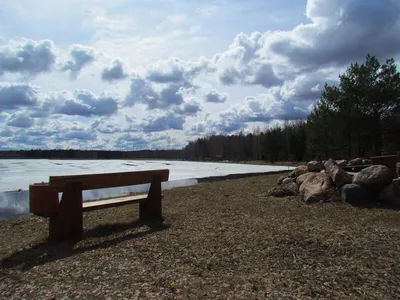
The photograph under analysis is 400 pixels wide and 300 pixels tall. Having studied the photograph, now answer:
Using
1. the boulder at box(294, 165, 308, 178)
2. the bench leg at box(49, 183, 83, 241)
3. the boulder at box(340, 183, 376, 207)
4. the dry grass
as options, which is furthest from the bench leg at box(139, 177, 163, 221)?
the boulder at box(294, 165, 308, 178)

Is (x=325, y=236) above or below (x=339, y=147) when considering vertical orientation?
below

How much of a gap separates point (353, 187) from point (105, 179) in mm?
5767

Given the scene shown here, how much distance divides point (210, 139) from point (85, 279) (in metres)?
115

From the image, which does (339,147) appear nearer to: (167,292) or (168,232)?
(168,232)

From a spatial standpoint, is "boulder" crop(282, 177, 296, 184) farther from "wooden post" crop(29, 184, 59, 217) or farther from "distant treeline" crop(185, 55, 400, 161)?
"distant treeline" crop(185, 55, 400, 161)

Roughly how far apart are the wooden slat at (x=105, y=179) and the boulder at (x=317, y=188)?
3.87 metres

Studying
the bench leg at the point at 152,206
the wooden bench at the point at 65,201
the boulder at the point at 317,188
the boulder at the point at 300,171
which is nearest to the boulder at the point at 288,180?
the boulder at the point at 300,171

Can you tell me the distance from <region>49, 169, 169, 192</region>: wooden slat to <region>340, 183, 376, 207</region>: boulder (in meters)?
4.38

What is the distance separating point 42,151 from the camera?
12912 centimetres

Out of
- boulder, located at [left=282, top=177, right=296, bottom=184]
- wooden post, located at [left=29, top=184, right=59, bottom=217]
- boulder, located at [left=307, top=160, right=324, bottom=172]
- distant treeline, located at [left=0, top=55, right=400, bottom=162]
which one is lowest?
boulder, located at [left=282, top=177, right=296, bottom=184]

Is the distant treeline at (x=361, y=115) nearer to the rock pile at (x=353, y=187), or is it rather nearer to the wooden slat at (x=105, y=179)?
the rock pile at (x=353, y=187)

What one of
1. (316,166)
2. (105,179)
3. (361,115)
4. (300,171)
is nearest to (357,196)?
(316,166)

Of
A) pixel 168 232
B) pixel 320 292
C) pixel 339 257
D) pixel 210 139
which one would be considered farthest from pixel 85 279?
pixel 210 139

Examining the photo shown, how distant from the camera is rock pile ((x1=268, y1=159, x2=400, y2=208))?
764cm
